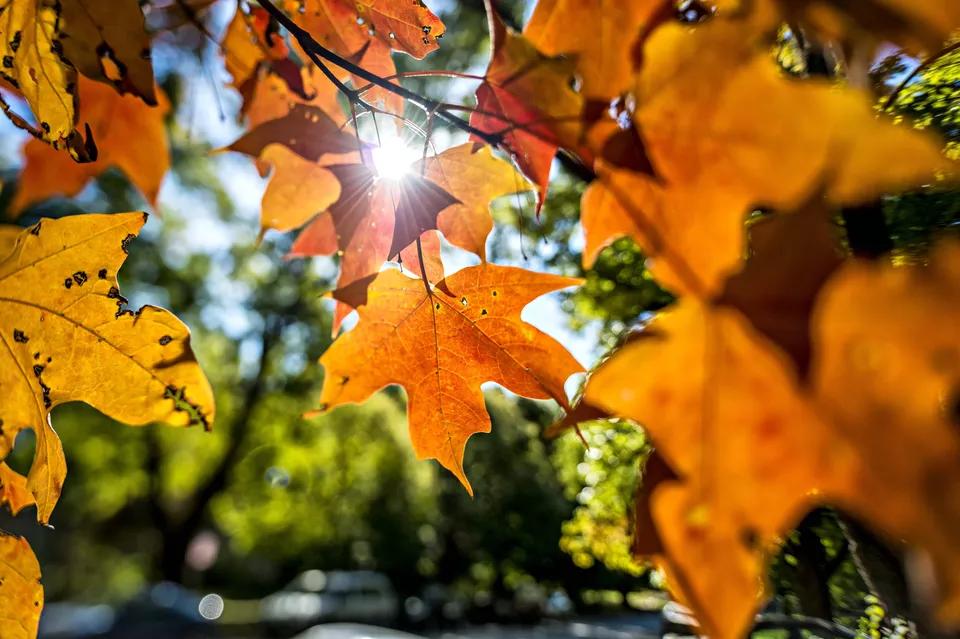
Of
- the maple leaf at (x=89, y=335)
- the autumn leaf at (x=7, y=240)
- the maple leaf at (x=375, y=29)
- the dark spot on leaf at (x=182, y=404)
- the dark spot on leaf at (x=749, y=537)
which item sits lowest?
the dark spot on leaf at (x=749, y=537)

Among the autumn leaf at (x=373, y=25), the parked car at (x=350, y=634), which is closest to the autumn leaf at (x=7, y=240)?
the autumn leaf at (x=373, y=25)

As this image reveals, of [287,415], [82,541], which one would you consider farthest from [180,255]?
[82,541]

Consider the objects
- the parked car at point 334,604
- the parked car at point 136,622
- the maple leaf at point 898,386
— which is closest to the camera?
the maple leaf at point 898,386

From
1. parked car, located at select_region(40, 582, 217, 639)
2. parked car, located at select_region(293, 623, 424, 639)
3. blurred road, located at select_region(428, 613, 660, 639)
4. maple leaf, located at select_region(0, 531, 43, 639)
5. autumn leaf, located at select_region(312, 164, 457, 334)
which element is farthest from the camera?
parked car, located at select_region(40, 582, 217, 639)

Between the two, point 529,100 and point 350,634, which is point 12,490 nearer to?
point 529,100

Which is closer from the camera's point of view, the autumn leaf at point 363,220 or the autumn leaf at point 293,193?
the autumn leaf at point 363,220

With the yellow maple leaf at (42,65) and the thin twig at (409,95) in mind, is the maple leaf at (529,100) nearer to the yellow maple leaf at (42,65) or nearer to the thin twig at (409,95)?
the thin twig at (409,95)

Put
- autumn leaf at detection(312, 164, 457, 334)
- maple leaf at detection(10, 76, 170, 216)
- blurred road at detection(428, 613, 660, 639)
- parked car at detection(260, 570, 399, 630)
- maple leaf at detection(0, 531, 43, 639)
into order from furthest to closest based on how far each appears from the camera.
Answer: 1. parked car at detection(260, 570, 399, 630)
2. blurred road at detection(428, 613, 660, 639)
3. maple leaf at detection(10, 76, 170, 216)
4. autumn leaf at detection(312, 164, 457, 334)
5. maple leaf at detection(0, 531, 43, 639)

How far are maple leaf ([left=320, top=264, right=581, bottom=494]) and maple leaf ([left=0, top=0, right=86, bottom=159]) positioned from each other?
270mm

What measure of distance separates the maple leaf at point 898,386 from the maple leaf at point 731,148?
0.03 m

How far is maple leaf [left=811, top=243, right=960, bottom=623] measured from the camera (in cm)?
21

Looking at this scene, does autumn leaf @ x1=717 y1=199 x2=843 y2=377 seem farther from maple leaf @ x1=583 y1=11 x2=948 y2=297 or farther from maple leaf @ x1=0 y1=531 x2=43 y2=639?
maple leaf @ x1=0 y1=531 x2=43 y2=639

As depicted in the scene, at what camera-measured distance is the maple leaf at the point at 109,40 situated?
52cm

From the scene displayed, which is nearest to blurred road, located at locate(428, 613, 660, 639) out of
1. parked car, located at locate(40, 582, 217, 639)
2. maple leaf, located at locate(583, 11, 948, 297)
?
parked car, located at locate(40, 582, 217, 639)
